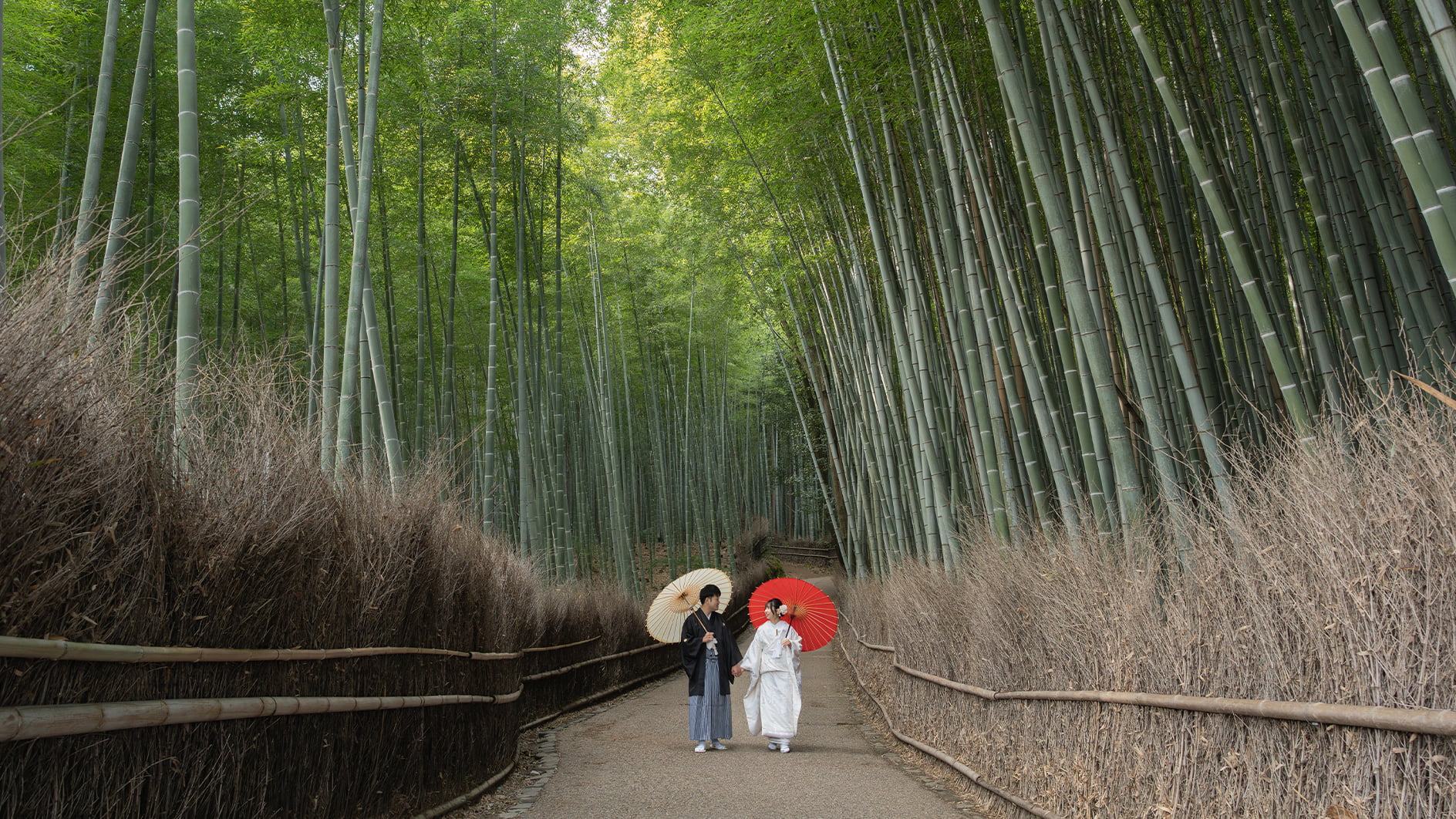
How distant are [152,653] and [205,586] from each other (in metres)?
0.24

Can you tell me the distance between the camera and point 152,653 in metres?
1.84

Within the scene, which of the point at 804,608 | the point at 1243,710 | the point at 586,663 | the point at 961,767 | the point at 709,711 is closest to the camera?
the point at 1243,710

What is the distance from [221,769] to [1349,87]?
14.7 feet

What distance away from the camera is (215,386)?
275cm

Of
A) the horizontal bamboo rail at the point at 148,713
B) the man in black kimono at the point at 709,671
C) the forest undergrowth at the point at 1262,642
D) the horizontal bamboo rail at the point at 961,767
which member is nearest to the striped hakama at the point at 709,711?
the man in black kimono at the point at 709,671

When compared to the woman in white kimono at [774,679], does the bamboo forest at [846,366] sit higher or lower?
higher

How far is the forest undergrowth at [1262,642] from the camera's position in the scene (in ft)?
5.41

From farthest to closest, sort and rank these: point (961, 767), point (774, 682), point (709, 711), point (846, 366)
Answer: point (846, 366) → point (774, 682) → point (709, 711) → point (961, 767)

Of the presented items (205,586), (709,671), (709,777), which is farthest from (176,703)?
(709,671)

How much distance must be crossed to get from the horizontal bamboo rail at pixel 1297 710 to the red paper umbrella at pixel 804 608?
2652 millimetres

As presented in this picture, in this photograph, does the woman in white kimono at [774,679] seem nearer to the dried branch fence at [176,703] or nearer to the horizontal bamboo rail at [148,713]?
the dried branch fence at [176,703]

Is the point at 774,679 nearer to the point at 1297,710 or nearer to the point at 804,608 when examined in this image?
the point at 804,608

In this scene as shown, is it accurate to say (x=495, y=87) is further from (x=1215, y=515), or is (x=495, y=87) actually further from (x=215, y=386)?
(x=1215, y=515)

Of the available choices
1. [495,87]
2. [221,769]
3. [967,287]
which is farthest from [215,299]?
[221,769]
